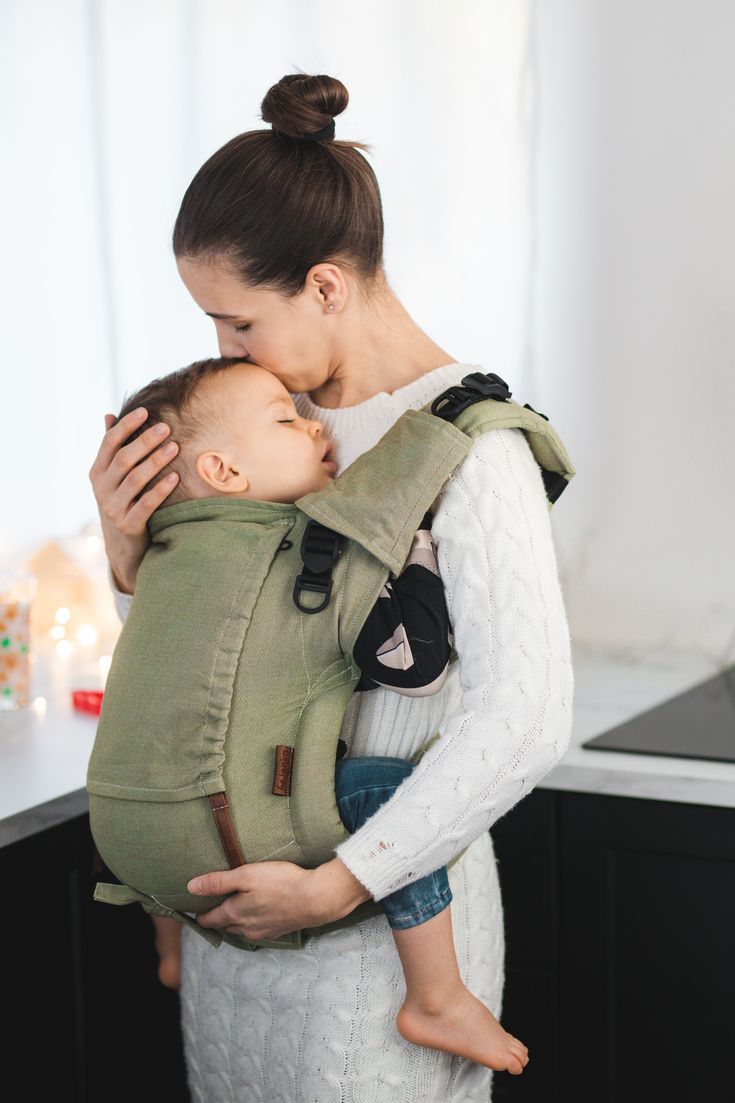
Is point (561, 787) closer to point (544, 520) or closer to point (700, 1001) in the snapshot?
point (700, 1001)

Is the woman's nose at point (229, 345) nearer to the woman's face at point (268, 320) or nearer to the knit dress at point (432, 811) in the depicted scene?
the woman's face at point (268, 320)

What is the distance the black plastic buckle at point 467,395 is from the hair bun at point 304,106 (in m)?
0.27

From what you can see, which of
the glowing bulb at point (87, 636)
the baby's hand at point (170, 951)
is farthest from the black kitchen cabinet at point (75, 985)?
the glowing bulb at point (87, 636)

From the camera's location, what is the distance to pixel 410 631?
100cm

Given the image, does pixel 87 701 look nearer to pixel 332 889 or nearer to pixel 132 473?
pixel 132 473

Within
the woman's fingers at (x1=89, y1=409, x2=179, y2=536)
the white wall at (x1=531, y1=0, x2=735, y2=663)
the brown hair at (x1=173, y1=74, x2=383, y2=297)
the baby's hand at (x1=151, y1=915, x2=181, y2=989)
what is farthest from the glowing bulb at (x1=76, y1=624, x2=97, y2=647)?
the brown hair at (x1=173, y1=74, x2=383, y2=297)

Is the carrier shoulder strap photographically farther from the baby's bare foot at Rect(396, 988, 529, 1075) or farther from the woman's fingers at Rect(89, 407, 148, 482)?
the baby's bare foot at Rect(396, 988, 529, 1075)

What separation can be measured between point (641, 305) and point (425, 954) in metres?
1.30

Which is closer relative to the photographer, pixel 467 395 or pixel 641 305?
pixel 467 395

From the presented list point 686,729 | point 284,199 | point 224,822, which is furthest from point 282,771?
point 686,729

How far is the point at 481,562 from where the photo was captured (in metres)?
0.98

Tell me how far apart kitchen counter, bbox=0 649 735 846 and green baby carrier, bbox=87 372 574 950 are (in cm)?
32

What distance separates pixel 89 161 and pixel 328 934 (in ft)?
5.73

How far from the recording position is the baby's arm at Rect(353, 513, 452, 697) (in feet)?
3.28
